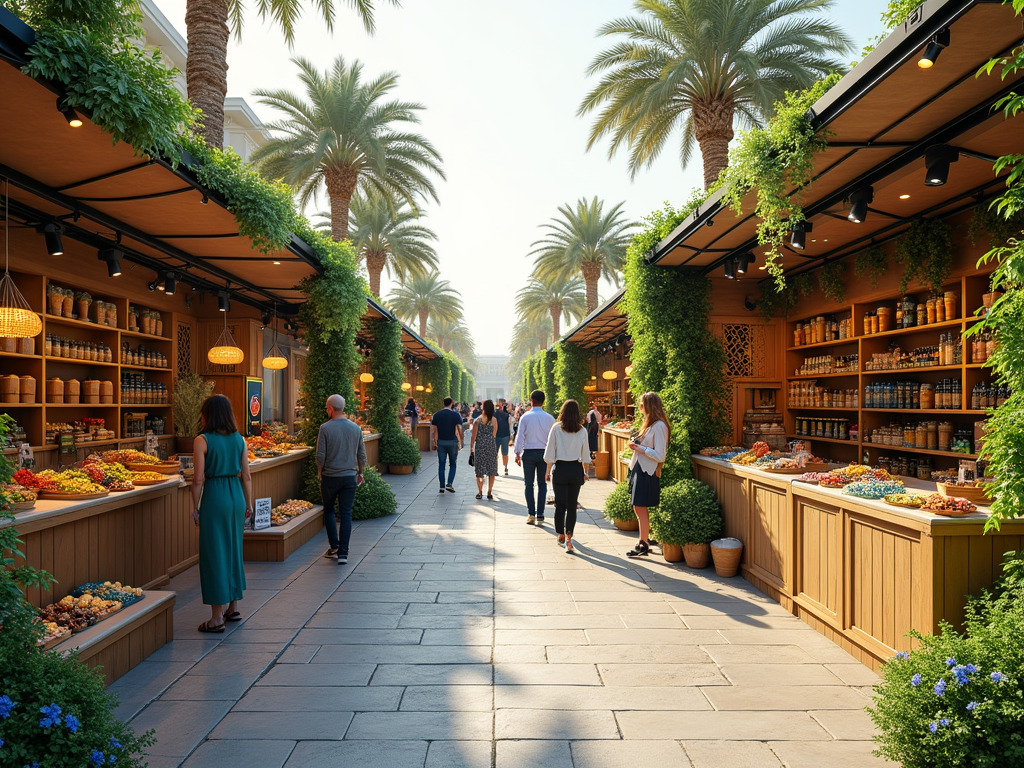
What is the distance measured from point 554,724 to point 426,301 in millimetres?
33169

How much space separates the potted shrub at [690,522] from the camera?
7395 mm

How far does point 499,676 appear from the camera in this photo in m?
4.38

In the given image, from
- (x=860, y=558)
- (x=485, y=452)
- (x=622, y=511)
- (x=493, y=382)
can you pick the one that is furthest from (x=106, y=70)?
(x=493, y=382)

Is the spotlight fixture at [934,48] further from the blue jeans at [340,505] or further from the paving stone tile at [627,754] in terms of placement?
the blue jeans at [340,505]

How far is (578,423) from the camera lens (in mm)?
8195

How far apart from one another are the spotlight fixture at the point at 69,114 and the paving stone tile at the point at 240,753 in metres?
3.53

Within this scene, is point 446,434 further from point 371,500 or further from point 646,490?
point 646,490

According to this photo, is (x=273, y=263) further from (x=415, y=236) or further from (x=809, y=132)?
(x=415, y=236)

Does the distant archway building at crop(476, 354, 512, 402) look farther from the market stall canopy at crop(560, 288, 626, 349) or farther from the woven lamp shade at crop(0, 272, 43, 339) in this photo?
the woven lamp shade at crop(0, 272, 43, 339)

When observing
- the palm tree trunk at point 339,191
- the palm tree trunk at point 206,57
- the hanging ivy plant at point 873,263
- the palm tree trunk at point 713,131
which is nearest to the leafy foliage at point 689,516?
the hanging ivy plant at point 873,263

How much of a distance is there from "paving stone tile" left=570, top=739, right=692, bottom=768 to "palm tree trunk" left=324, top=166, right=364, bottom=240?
51.8 feet

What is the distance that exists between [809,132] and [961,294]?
10.3 feet

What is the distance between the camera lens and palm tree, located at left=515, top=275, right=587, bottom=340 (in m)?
33.5

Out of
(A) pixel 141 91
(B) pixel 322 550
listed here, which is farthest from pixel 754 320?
(A) pixel 141 91
